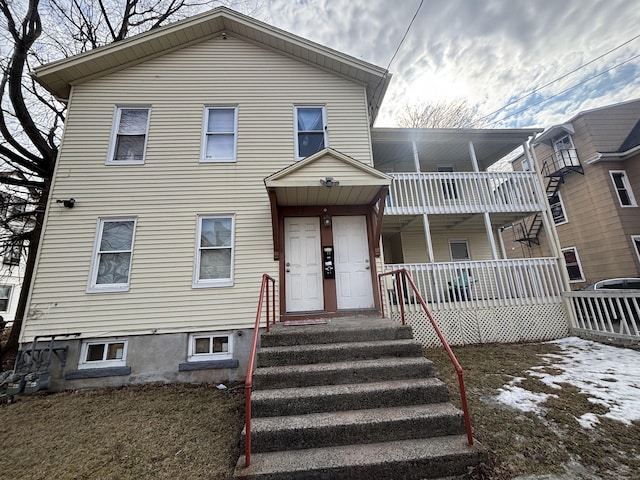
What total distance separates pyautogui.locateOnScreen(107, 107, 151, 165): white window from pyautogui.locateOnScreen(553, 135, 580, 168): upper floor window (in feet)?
59.6

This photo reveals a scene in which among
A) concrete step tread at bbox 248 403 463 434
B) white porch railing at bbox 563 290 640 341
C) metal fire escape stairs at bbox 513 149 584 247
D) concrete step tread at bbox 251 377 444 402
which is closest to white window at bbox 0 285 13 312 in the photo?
concrete step tread at bbox 251 377 444 402

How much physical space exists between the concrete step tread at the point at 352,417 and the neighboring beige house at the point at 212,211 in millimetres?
2863

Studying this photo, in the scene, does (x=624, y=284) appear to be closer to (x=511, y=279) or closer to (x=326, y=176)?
(x=511, y=279)

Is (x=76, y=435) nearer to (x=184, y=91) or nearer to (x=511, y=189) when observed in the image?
(x=184, y=91)

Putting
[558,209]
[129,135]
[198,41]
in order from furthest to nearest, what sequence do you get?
[558,209]
[198,41]
[129,135]

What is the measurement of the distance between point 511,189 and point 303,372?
8.75 meters

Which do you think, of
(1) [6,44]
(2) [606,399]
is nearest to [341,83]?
(2) [606,399]

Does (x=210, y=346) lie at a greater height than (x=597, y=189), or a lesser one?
lesser

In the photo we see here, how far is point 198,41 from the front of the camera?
7141 mm

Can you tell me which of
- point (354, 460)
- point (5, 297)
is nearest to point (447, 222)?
point (354, 460)

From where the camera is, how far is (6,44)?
7125 millimetres

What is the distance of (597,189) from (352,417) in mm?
16157

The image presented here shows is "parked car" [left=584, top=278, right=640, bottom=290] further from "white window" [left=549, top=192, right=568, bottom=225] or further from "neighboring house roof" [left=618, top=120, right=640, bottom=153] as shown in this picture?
"neighboring house roof" [left=618, top=120, right=640, bottom=153]

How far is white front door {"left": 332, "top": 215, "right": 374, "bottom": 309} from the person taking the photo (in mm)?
6012
